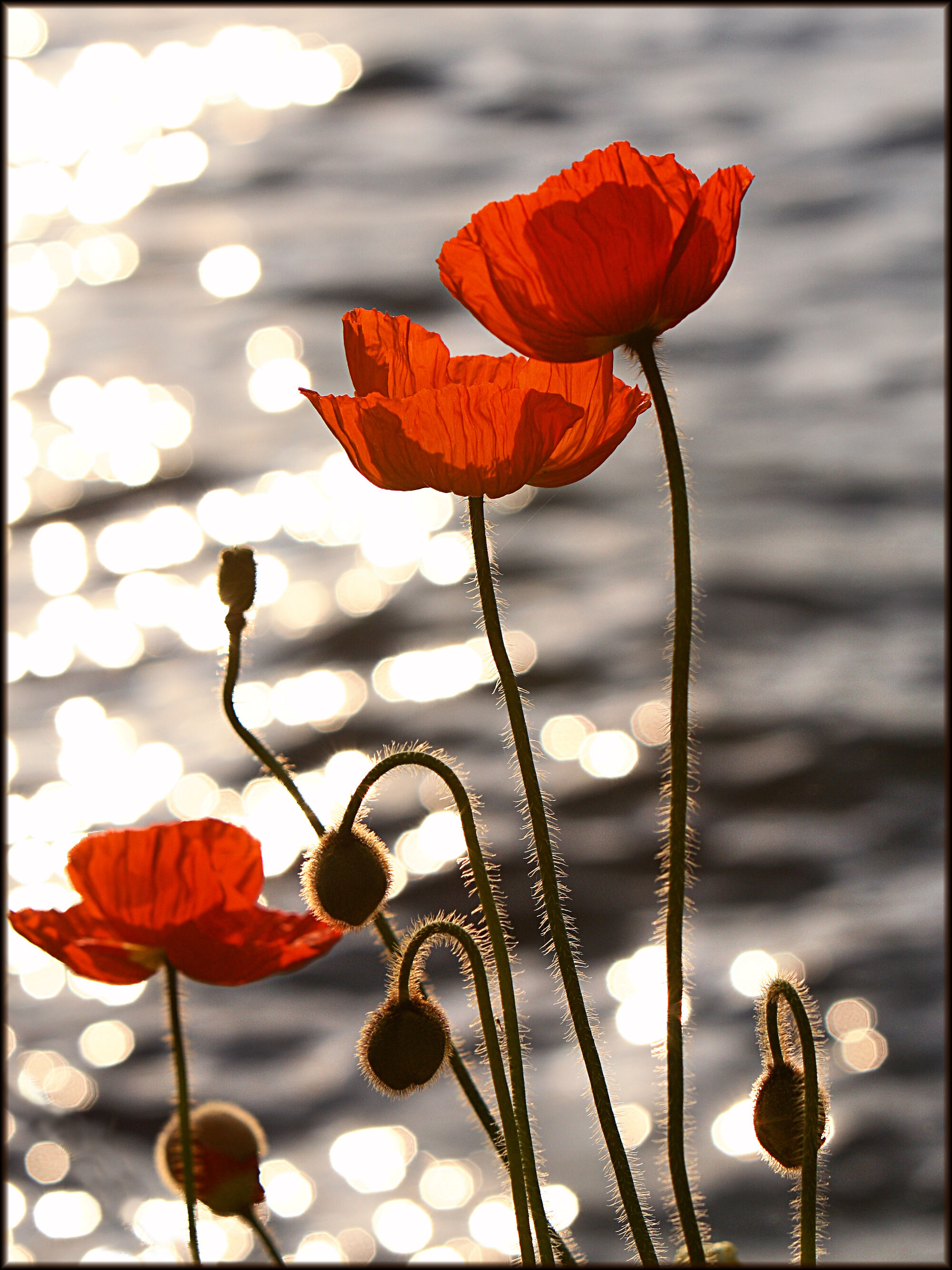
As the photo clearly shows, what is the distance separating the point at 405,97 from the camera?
3828mm

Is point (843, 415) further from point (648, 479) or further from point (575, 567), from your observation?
point (575, 567)

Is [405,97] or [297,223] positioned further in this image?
[405,97]

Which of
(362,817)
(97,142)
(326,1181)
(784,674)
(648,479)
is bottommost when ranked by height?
(326,1181)

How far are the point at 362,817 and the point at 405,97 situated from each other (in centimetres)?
374

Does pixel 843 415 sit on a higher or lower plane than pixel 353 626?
higher

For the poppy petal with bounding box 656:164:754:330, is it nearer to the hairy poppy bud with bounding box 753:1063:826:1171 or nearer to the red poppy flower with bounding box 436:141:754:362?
the red poppy flower with bounding box 436:141:754:362

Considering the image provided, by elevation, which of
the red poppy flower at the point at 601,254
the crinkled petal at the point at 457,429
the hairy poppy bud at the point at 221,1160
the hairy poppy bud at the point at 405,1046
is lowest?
the hairy poppy bud at the point at 221,1160

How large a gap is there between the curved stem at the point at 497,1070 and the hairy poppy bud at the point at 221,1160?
10 centimetres

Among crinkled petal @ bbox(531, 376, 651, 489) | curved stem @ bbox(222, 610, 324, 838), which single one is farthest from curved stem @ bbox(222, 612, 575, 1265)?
crinkled petal @ bbox(531, 376, 651, 489)

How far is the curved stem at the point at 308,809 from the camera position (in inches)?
14.9

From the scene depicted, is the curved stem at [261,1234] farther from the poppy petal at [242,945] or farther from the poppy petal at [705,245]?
the poppy petal at [705,245]

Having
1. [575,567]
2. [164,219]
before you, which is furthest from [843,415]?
[164,219]

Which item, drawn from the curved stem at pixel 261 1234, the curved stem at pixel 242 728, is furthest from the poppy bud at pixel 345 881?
the curved stem at pixel 261 1234

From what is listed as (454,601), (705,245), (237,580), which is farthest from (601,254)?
(454,601)
